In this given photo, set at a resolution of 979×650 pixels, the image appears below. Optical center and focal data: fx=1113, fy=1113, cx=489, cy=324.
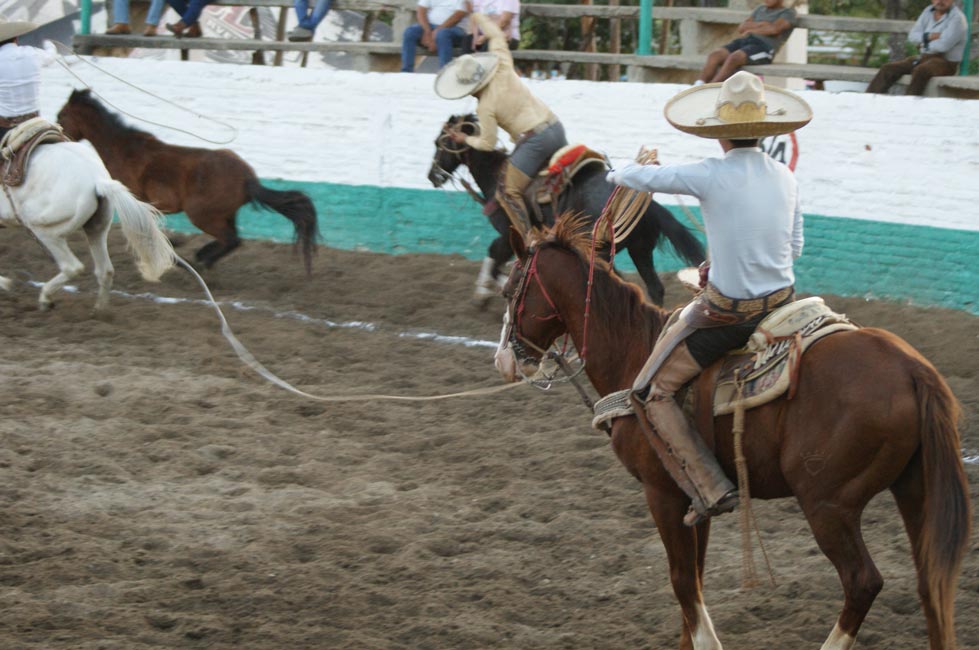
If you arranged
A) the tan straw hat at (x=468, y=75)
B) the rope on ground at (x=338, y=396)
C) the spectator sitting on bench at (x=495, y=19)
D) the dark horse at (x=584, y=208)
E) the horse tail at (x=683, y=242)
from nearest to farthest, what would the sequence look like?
1. the rope on ground at (x=338, y=396)
2. the horse tail at (x=683, y=242)
3. the dark horse at (x=584, y=208)
4. the tan straw hat at (x=468, y=75)
5. the spectator sitting on bench at (x=495, y=19)

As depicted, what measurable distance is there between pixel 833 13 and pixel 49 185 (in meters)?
14.6

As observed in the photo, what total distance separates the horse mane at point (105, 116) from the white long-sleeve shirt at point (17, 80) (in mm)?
1033

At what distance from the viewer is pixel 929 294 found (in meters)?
9.03

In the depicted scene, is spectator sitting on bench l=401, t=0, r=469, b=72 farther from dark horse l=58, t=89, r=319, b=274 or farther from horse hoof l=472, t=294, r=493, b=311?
horse hoof l=472, t=294, r=493, b=311

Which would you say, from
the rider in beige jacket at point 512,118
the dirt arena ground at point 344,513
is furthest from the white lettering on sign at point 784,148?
the rider in beige jacket at point 512,118

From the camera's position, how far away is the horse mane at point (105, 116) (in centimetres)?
1049

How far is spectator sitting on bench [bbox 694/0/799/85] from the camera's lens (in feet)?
33.9

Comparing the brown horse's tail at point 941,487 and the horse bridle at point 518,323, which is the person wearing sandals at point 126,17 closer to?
the horse bridle at point 518,323

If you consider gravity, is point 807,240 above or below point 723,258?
below

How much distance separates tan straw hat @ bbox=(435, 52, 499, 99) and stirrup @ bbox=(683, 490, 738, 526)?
18.8 ft

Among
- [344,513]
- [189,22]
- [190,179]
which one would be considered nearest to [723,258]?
[344,513]

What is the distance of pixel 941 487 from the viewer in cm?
346

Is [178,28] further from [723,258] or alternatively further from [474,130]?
[723,258]

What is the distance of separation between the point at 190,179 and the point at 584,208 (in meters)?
3.87
